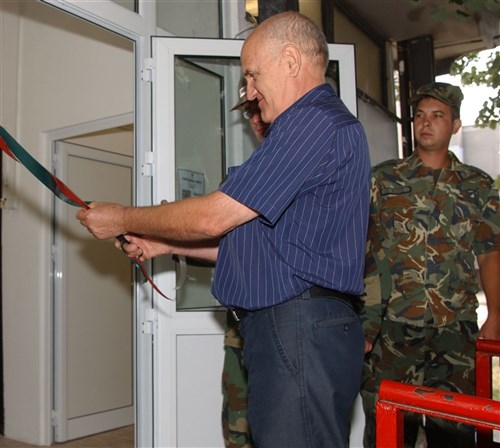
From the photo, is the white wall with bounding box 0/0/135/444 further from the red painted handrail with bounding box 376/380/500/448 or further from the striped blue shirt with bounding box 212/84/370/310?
the red painted handrail with bounding box 376/380/500/448

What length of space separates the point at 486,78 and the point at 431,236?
5.18 ft

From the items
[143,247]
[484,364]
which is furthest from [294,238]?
[484,364]

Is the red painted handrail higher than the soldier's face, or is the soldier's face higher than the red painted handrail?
the soldier's face

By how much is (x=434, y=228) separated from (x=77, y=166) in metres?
2.81

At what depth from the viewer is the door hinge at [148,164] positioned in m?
2.51

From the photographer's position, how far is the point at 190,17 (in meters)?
2.97

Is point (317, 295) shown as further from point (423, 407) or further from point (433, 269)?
point (433, 269)

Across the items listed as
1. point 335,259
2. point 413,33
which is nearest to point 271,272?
point 335,259

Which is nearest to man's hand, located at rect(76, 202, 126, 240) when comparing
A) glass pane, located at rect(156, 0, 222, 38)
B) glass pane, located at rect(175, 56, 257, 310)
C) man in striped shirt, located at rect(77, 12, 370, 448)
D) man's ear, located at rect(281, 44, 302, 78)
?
man in striped shirt, located at rect(77, 12, 370, 448)

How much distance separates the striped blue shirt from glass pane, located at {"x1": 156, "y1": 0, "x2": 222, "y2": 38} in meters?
1.64

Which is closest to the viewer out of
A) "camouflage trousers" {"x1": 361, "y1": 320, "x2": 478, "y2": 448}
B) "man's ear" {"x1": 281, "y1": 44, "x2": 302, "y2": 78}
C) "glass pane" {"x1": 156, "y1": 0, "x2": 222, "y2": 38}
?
"man's ear" {"x1": 281, "y1": 44, "x2": 302, "y2": 78}

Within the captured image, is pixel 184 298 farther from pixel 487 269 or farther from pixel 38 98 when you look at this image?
pixel 38 98

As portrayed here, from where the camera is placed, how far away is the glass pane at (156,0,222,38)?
2809mm

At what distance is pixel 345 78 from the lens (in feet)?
8.95
